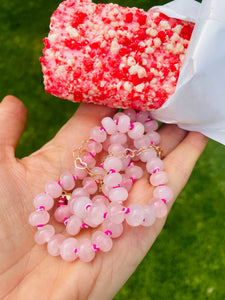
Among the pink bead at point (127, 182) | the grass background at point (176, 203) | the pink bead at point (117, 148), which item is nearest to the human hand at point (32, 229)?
the pink bead at point (127, 182)

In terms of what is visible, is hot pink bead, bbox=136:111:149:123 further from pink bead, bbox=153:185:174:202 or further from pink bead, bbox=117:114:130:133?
pink bead, bbox=153:185:174:202

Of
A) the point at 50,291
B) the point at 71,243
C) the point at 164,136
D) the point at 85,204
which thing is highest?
the point at 164,136

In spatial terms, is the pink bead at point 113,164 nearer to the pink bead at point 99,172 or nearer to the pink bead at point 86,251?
the pink bead at point 99,172

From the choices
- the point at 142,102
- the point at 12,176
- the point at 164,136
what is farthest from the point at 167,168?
the point at 12,176

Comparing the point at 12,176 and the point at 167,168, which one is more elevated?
the point at 167,168

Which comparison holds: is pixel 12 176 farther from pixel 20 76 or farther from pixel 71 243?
pixel 20 76

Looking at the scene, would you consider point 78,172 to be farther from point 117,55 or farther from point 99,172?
point 117,55

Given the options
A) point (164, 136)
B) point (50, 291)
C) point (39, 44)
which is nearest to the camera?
point (50, 291)
